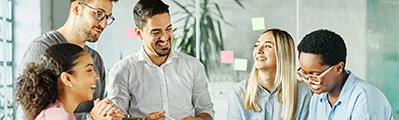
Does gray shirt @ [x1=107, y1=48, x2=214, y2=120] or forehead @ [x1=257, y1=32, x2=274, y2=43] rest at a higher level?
forehead @ [x1=257, y1=32, x2=274, y2=43]

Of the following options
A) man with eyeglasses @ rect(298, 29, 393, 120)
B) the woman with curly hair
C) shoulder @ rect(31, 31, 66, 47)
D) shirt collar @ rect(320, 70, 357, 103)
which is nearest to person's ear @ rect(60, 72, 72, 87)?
the woman with curly hair

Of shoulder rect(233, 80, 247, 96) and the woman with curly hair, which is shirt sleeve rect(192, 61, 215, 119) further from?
the woman with curly hair

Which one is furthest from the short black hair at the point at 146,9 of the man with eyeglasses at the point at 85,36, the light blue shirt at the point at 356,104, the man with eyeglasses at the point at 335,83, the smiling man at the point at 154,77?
the light blue shirt at the point at 356,104

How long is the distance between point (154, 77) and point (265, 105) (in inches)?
14.4

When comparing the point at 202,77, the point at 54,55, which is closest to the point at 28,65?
the point at 54,55

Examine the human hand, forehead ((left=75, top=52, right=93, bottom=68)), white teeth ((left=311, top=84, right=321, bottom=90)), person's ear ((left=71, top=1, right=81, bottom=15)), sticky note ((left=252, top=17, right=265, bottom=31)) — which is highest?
person's ear ((left=71, top=1, right=81, bottom=15))

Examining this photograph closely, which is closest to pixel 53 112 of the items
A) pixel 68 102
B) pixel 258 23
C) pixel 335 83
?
pixel 68 102

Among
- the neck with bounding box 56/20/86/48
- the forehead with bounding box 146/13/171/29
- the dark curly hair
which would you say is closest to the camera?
the dark curly hair

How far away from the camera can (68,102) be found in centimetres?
151

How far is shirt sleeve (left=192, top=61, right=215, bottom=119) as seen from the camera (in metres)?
1.77

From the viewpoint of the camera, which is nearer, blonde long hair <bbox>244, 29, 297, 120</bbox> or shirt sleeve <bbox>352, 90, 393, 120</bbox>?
shirt sleeve <bbox>352, 90, 393, 120</bbox>

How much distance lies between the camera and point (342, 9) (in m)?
1.72

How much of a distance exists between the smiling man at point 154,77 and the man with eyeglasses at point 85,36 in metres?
0.10

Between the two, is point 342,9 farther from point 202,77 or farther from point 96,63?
point 96,63
